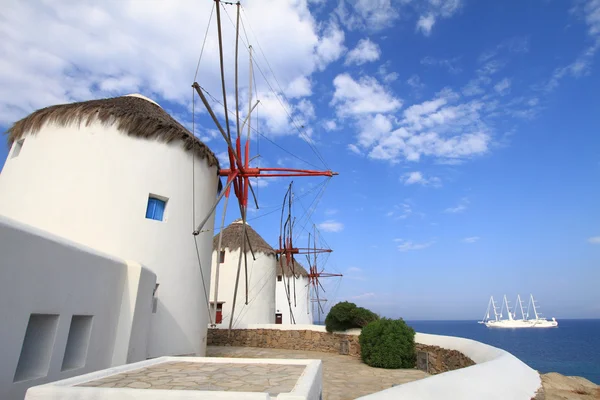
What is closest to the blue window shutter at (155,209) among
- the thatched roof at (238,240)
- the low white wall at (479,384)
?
the low white wall at (479,384)

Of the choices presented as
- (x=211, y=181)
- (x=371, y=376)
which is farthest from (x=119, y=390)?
(x=211, y=181)

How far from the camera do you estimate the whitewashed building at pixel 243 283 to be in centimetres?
2069

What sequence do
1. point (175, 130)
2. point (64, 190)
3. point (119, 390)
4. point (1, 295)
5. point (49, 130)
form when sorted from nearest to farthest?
1. point (119, 390)
2. point (1, 295)
3. point (64, 190)
4. point (49, 130)
5. point (175, 130)

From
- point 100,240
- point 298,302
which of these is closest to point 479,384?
point 100,240

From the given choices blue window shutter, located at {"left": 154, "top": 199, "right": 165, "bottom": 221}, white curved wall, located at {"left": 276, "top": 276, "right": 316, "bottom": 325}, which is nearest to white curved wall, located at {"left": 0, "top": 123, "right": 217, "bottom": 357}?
blue window shutter, located at {"left": 154, "top": 199, "right": 165, "bottom": 221}

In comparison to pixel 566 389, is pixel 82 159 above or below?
above

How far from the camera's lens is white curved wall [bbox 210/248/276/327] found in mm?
20672

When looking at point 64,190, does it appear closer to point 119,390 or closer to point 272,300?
point 119,390

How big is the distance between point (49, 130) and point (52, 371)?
597cm

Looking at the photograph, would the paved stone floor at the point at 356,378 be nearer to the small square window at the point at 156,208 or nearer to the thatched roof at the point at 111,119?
the small square window at the point at 156,208

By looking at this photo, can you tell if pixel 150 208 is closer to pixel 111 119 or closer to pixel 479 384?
pixel 111 119

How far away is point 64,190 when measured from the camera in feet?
27.6

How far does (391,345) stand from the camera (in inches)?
394

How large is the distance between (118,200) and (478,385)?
8100 millimetres
